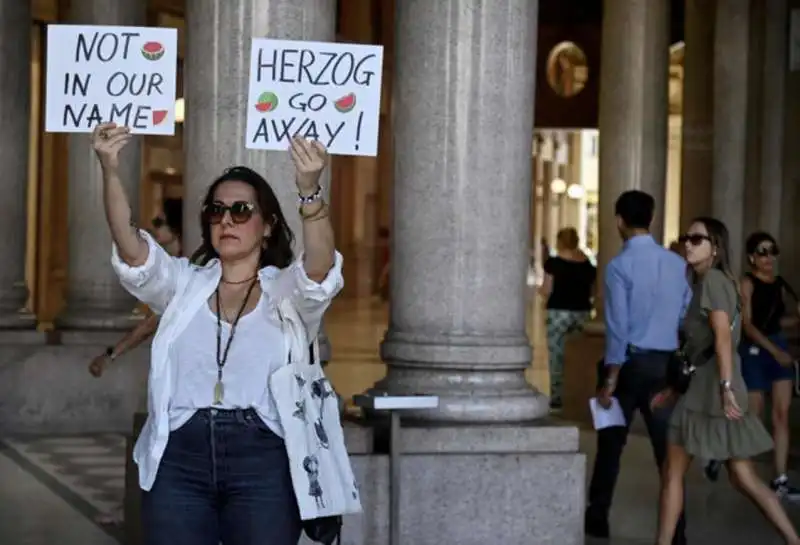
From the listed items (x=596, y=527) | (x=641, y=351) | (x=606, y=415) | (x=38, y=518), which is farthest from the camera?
(x=38, y=518)

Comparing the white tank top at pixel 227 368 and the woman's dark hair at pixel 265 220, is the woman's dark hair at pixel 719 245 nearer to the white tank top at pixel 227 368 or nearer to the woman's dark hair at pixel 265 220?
the woman's dark hair at pixel 265 220

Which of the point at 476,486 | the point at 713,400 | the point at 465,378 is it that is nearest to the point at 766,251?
the point at 713,400

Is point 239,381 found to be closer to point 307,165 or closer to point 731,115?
point 307,165

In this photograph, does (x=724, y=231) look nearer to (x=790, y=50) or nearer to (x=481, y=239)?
(x=481, y=239)

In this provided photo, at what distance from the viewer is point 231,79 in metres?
7.22

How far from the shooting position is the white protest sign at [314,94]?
199 inches

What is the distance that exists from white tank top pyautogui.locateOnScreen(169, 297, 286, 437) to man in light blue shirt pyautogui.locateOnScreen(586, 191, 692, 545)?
4.17 metres

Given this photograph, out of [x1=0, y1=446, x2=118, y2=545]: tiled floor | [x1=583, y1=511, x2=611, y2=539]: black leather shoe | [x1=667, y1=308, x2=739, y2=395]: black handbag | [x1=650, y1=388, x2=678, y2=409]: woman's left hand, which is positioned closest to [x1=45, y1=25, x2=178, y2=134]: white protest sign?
[x1=667, y1=308, x2=739, y2=395]: black handbag

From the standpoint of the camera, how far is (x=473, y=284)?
297 inches

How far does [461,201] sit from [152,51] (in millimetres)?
2623

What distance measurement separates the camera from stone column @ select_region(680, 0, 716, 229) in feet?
56.5

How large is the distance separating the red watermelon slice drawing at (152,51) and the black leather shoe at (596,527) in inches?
180

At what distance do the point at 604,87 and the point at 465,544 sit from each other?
7.64 meters

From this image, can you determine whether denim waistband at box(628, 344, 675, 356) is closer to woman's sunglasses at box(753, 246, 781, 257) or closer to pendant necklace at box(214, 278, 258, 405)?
woman's sunglasses at box(753, 246, 781, 257)
